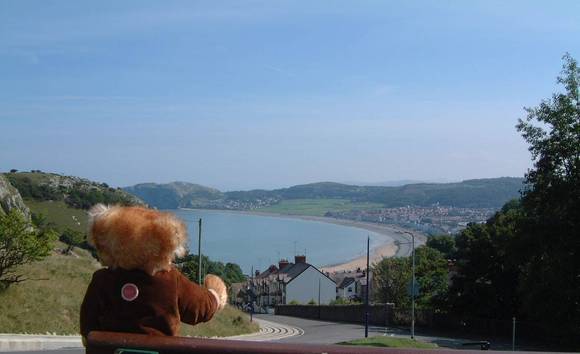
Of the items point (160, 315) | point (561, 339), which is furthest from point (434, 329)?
point (160, 315)

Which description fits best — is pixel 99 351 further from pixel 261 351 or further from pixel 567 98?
pixel 567 98

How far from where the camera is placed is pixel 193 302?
2.79 meters

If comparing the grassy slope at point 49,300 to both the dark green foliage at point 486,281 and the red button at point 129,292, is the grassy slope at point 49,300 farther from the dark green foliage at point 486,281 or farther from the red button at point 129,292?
the dark green foliage at point 486,281

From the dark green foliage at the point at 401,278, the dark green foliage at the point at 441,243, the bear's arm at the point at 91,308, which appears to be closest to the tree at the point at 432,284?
the dark green foliage at the point at 401,278

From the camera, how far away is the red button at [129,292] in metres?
2.63

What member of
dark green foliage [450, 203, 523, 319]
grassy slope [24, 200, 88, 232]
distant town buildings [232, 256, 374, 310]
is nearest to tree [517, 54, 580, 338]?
dark green foliage [450, 203, 523, 319]

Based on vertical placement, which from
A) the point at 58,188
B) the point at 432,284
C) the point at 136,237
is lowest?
the point at 432,284

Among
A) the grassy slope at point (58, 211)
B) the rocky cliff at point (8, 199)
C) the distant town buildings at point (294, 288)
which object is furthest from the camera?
the distant town buildings at point (294, 288)

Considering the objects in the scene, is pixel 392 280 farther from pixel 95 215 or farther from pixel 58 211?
pixel 95 215

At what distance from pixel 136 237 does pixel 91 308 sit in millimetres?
305

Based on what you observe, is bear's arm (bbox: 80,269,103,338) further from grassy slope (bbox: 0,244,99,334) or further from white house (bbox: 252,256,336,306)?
white house (bbox: 252,256,336,306)

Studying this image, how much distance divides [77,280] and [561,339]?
22.3 metres

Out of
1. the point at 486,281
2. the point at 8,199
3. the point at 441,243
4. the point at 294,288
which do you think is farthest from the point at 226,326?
the point at 441,243

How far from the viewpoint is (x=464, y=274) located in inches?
1884
